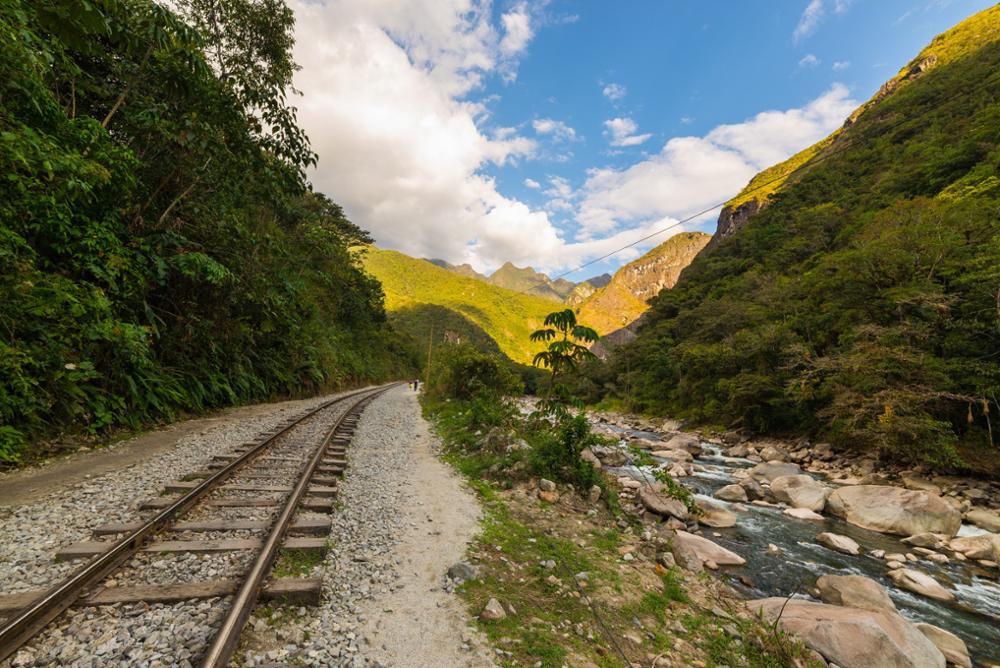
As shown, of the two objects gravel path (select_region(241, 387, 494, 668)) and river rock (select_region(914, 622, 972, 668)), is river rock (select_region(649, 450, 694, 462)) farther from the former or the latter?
gravel path (select_region(241, 387, 494, 668))

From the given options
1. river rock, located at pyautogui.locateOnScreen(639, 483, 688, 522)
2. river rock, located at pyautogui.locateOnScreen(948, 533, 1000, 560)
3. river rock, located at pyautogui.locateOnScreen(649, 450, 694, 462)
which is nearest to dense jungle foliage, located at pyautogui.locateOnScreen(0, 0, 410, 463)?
river rock, located at pyautogui.locateOnScreen(639, 483, 688, 522)

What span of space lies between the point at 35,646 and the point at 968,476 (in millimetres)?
22439

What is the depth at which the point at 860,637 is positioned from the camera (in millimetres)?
4078

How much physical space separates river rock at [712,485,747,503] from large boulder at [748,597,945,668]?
721 cm

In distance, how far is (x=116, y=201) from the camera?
9070 millimetres

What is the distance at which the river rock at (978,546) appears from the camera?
798 cm

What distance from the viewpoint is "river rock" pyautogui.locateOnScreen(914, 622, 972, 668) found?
185 inches

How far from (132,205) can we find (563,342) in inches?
435

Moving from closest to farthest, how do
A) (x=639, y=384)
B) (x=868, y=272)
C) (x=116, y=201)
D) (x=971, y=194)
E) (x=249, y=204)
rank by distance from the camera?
1. (x=116, y=201)
2. (x=249, y=204)
3. (x=868, y=272)
4. (x=971, y=194)
5. (x=639, y=384)

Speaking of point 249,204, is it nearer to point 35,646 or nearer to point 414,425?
point 414,425

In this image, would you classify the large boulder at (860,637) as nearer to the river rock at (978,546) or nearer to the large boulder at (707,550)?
the large boulder at (707,550)

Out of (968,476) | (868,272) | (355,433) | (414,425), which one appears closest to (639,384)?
(868,272)

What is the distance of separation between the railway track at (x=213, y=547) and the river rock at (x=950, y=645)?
754 centimetres

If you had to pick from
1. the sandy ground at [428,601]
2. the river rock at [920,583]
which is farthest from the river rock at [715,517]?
the sandy ground at [428,601]
